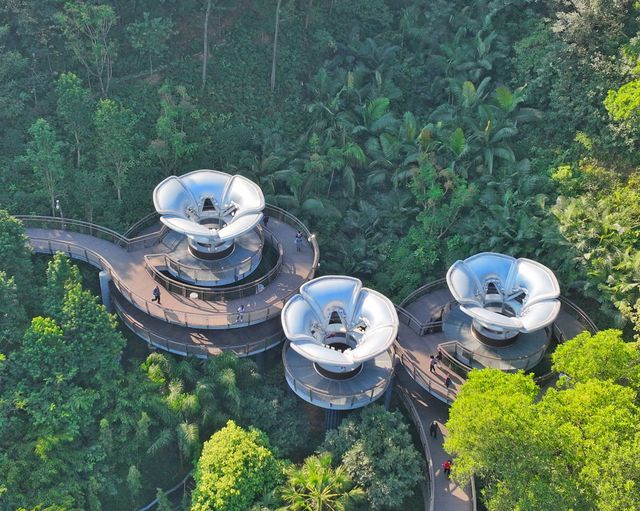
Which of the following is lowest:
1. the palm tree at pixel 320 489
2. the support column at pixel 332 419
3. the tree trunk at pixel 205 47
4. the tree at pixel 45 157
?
the support column at pixel 332 419

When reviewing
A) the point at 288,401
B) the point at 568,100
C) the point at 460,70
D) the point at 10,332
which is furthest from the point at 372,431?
the point at 460,70

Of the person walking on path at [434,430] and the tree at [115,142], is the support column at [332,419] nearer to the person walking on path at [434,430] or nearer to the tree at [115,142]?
the person walking on path at [434,430]

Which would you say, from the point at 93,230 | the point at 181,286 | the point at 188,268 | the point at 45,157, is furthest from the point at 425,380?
the point at 45,157

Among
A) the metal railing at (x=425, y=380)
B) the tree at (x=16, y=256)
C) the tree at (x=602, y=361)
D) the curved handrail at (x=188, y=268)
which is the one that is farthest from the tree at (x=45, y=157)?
the tree at (x=602, y=361)

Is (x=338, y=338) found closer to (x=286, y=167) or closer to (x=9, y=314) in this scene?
(x=286, y=167)

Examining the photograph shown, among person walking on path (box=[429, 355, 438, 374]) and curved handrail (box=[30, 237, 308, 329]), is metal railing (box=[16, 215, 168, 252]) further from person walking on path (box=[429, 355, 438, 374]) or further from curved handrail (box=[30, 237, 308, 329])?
person walking on path (box=[429, 355, 438, 374])

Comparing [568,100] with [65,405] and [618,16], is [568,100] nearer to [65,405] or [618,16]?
[618,16]
